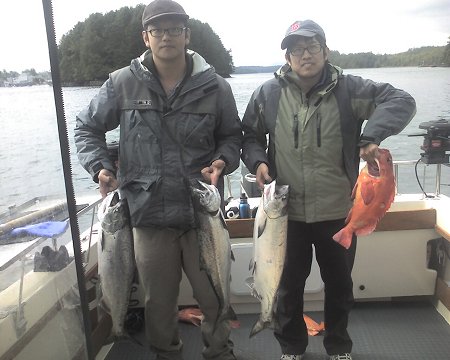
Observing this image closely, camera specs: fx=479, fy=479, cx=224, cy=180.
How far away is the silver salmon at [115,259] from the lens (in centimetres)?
244

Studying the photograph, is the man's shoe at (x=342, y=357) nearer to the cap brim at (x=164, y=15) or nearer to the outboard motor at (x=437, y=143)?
the outboard motor at (x=437, y=143)

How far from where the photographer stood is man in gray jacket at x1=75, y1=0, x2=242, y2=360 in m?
2.53

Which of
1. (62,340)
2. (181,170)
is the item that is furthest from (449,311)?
(62,340)

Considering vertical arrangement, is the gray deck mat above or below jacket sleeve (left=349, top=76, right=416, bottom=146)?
below

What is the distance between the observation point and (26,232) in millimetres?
1938

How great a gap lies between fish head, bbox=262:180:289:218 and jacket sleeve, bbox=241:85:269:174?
20 centimetres

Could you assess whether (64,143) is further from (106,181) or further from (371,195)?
(371,195)

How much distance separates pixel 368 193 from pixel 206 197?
0.81 metres

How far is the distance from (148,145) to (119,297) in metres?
0.80

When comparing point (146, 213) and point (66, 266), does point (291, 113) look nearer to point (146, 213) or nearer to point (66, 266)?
point (146, 213)

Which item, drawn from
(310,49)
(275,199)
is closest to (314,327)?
(275,199)

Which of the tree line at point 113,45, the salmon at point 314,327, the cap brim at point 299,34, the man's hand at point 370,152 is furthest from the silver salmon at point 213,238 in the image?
the tree line at point 113,45

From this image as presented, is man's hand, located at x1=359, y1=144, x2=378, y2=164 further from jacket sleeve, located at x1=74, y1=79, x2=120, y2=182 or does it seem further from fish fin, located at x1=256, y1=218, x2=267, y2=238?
jacket sleeve, located at x1=74, y1=79, x2=120, y2=182

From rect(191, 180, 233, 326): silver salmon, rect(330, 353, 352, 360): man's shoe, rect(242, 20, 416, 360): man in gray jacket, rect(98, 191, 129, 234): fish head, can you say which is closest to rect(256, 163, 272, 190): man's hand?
rect(242, 20, 416, 360): man in gray jacket
